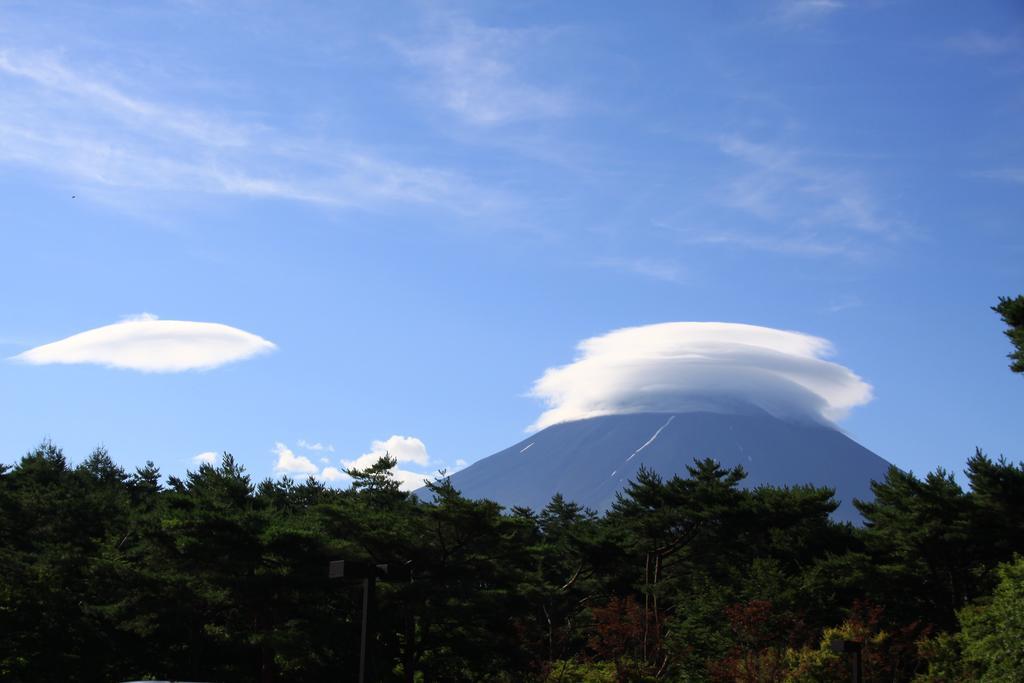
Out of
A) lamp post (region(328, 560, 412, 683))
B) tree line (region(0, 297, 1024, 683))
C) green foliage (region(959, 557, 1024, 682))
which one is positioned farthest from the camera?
tree line (region(0, 297, 1024, 683))

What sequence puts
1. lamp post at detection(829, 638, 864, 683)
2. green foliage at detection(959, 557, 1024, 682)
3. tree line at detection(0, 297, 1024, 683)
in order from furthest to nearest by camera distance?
tree line at detection(0, 297, 1024, 683), green foliage at detection(959, 557, 1024, 682), lamp post at detection(829, 638, 864, 683)

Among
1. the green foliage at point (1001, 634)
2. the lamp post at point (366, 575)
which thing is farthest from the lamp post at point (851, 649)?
the lamp post at point (366, 575)

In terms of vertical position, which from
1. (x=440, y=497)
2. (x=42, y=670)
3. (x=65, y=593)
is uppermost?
(x=440, y=497)

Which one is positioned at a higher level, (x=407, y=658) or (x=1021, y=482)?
(x=1021, y=482)

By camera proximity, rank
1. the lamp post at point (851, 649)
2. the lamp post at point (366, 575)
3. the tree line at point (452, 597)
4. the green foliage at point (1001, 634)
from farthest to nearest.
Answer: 1. the tree line at point (452, 597)
2. the green foliage at point (1001, 634)
3. the lamp post at point (851, 649)
4. the lamp post at point (366, 575)

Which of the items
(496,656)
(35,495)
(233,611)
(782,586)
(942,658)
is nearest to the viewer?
(942,658)

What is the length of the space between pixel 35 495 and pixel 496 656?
21.3m

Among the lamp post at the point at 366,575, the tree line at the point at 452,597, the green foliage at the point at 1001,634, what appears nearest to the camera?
the lamp post at the point at 366,575

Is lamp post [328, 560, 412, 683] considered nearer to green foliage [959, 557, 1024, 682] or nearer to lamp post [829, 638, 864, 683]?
lamp post [829, 638, 864, 683]

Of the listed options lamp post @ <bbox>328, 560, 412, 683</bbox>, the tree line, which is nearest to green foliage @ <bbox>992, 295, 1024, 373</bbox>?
the tree line

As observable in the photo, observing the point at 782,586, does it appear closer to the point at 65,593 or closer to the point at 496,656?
the point at 496,656

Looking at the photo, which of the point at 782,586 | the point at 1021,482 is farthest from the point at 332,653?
the point at 1021,482

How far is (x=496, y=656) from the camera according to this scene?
131 feet

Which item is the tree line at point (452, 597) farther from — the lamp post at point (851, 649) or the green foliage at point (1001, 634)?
the lamp post at point (851, 649)
